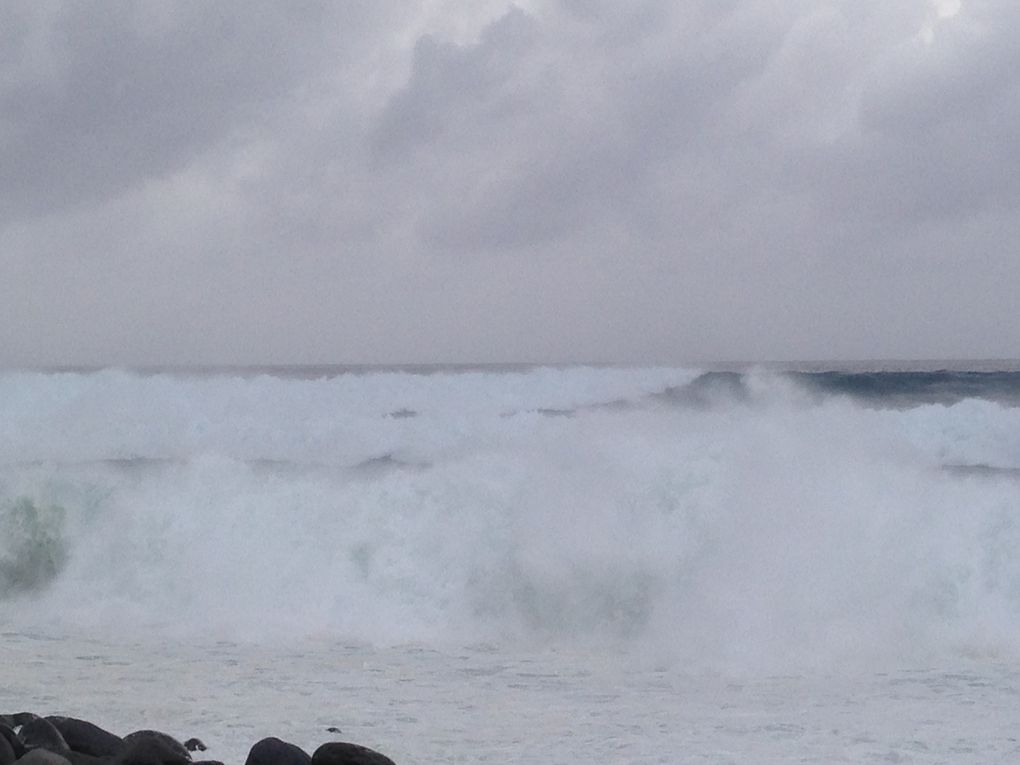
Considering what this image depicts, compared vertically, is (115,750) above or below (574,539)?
below

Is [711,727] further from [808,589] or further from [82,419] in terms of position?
[82,419]

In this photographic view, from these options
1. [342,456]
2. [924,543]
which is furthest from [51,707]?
[342,456]

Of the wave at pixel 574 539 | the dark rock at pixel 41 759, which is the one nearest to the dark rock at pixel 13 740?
the dark rock at pixel 41 759

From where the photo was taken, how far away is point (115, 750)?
6.97 meters

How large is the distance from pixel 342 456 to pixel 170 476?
357 centimetres

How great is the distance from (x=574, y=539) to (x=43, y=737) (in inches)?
282

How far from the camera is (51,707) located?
8.37m

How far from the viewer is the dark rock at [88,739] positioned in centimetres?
695

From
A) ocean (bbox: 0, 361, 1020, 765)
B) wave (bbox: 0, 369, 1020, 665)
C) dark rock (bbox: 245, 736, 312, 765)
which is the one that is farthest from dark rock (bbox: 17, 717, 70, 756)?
wave (bbox: 0, 369, 1020, 665)

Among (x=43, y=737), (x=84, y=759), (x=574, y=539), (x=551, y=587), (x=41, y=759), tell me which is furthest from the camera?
(x=574, y=539)

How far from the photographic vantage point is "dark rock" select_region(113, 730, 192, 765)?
657 cm

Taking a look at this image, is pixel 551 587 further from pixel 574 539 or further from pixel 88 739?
pixel 88 739

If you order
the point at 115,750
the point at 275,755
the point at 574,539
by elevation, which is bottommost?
the point at 115,750

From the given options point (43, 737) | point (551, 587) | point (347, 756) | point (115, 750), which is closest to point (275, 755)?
point (347, 756)
